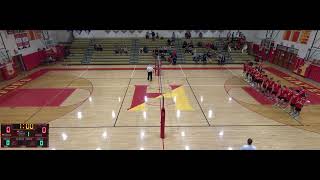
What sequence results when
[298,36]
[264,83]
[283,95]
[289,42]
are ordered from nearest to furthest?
1. [283,95]
2. [264,83]
3. [298,36]
4. [289,42]

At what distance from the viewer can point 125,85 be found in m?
17.1

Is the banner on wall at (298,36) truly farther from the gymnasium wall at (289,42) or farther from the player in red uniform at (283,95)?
the player in red uniform at (283,95)

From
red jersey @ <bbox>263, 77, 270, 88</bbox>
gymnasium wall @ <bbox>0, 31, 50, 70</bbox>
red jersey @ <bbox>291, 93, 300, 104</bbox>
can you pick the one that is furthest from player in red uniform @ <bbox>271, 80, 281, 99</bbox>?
gymnasium wall @ <bbox>0, 31, 50, 70</bbox>

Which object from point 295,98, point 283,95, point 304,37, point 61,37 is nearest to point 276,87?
point 283,95

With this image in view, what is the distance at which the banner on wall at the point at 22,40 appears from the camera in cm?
2115

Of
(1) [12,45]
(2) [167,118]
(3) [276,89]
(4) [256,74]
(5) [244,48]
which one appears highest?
(1) [12,45]

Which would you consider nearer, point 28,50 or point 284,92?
point 284,92

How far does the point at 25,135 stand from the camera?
638 cm

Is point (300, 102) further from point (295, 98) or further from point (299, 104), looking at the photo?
point (295, 98)

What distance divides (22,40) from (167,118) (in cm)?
1644

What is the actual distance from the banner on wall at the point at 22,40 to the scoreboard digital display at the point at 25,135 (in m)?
17.3

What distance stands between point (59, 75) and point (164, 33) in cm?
1421

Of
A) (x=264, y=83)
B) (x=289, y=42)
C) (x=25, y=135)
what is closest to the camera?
(x=25, y=135)
